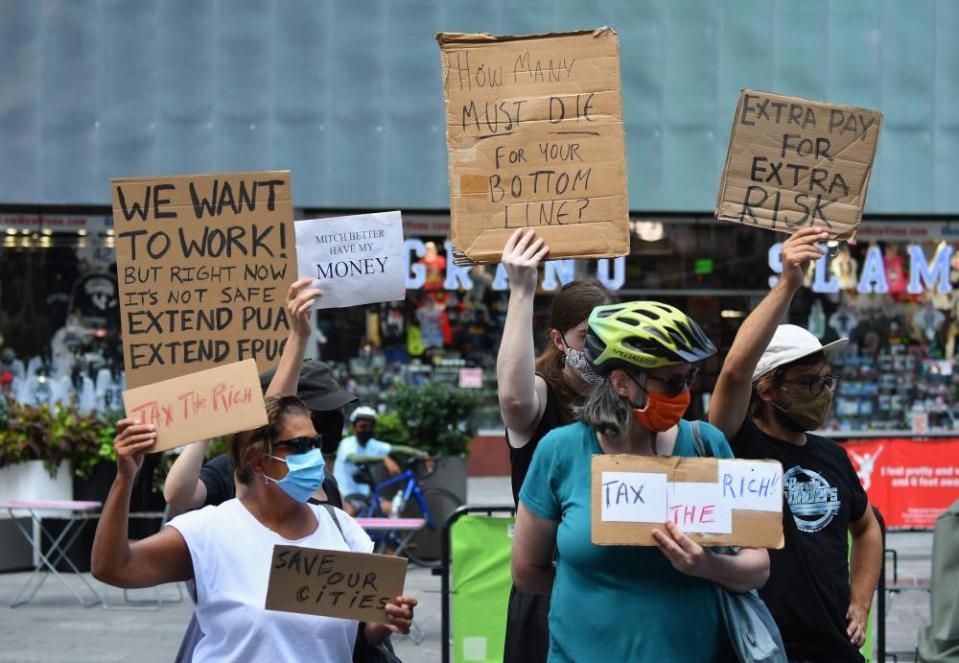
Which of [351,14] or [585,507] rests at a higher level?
[351,14]

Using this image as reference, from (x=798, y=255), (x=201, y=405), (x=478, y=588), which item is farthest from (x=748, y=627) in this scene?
(x=478, y=588)

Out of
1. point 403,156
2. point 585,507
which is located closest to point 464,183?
point 585,507

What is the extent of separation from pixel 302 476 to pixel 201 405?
0.34 m

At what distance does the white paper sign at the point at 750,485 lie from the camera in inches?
122

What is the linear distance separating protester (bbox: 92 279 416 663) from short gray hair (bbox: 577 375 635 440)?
723mm

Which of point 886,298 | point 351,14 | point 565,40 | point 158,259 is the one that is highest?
point 351,14

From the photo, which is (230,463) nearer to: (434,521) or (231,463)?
(231,463)

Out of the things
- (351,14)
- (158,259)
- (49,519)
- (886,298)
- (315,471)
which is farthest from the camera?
(886,298)

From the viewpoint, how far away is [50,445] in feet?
37.0

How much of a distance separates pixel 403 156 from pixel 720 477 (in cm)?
1394

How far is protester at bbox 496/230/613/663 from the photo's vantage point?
373cm

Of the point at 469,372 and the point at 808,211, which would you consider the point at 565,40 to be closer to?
the point at 808,211

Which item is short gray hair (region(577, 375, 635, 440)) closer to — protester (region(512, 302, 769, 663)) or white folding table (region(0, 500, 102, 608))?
protester (region(512, 302, 769, 663))

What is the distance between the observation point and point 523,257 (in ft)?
12.6
